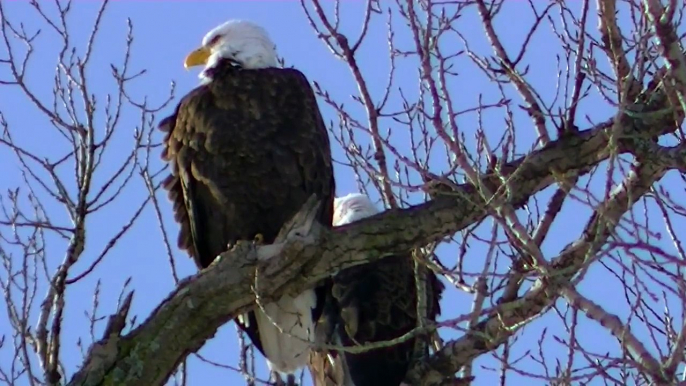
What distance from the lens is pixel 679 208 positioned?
360 centimetres

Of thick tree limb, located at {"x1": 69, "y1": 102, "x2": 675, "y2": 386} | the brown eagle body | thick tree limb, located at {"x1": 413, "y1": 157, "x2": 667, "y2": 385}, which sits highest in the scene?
the brown eagle body

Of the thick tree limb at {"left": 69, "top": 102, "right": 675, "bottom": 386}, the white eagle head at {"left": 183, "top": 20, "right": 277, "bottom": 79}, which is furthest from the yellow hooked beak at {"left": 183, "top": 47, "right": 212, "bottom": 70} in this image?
the thick tree limb at {"left": 69, "top": 102, "right": 675, "bottom": 386}

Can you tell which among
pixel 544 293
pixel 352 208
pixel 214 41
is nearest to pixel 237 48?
pixel 214 41

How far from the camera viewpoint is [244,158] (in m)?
5.00

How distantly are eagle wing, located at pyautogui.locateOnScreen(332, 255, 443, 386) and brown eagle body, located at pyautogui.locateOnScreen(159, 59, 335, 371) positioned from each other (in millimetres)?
711

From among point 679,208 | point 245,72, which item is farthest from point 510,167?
point 245,72

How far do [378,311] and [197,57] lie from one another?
133 centimetres

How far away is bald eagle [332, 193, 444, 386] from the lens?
18.6 feet

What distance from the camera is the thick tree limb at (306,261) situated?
13.1ft

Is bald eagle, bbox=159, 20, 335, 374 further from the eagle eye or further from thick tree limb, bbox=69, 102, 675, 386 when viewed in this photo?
thick tree limb, bbox=69, 102, 675, 386

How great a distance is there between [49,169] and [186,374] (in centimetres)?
95

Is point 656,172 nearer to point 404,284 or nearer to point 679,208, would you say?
point 679,208

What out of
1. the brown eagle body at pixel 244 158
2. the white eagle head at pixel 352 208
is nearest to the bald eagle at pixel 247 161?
the brown eagle body at pixel 244 158

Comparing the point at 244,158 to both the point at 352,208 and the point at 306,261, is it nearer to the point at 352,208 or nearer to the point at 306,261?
the point at 306,261
